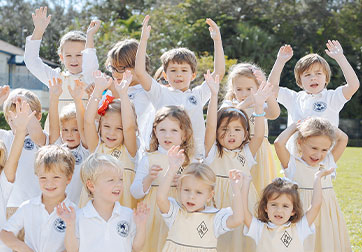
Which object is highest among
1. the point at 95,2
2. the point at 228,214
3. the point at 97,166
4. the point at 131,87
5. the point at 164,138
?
the point at 95,2

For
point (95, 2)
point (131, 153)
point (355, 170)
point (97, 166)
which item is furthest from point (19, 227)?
point (95, 2)

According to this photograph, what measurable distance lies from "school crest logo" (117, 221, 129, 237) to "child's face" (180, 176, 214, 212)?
50cm

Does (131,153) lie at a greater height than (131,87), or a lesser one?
A: lesser

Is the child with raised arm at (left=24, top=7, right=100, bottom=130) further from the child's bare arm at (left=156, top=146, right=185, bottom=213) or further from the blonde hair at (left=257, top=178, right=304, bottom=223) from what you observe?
the blonde hair at (left=257, top=178, right=304, bottom=223)

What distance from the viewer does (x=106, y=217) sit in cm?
385

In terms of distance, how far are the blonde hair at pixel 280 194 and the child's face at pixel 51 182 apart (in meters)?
1.72

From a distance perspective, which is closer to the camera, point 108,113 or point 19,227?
point 19,227

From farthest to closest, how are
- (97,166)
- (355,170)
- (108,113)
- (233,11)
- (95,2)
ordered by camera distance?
1. (95,2)
2. (233,11)
3. (355,170)
4. (108,113)
5. (97,166)

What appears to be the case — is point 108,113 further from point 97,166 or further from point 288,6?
point 288,6

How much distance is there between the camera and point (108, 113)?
4.46m

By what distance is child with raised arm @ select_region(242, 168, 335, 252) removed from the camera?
4082 mm

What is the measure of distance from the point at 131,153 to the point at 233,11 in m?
30.7

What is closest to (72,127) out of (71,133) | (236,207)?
(71,133)

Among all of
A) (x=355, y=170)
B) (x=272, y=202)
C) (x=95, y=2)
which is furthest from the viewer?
(x=95, y=2)
